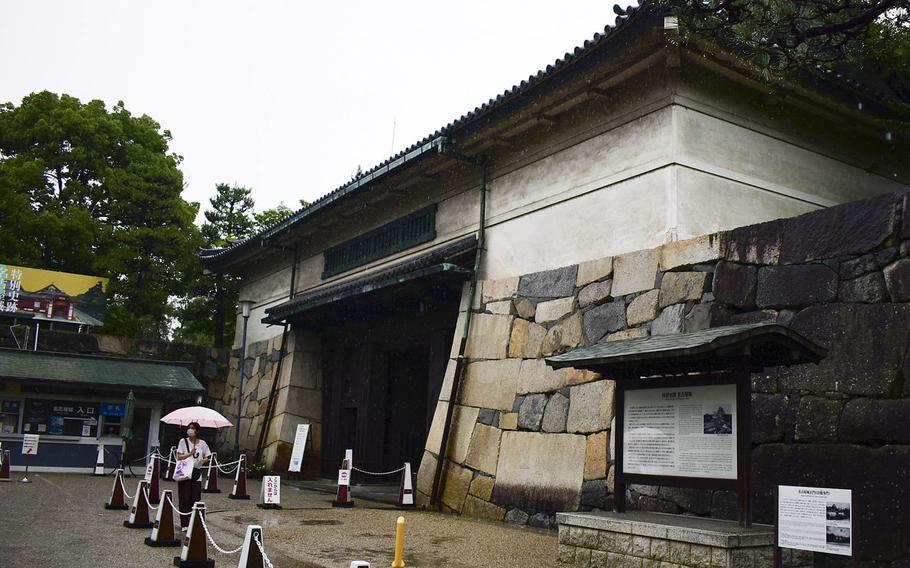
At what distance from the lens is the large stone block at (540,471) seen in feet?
36.2

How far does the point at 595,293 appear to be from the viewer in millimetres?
11695

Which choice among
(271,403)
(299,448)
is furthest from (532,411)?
(271,403)

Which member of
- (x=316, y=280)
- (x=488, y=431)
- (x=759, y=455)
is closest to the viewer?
(x=759, y=455)

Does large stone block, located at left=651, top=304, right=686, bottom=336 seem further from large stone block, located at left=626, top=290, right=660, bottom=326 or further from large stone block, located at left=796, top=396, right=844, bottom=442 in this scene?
large stone block, located at left=796, top=396, right=844, bottom=442

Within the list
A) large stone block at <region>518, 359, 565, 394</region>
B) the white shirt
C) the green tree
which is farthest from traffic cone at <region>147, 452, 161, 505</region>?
→ the green tree

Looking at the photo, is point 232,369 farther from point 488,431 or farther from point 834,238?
point 834,238

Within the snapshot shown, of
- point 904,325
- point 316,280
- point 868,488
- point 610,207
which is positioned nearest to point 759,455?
point 868,488

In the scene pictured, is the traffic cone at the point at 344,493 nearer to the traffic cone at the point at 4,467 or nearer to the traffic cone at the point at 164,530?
the traffic cone at the point at 164,530

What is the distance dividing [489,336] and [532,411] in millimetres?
1930

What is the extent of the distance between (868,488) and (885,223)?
9.27 ft

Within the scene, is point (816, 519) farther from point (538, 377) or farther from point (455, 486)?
point (455, 486)

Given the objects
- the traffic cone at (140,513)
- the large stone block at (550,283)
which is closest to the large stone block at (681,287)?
the large stone block at (550,283)

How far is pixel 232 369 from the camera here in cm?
2550

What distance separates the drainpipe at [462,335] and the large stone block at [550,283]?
1332mm
